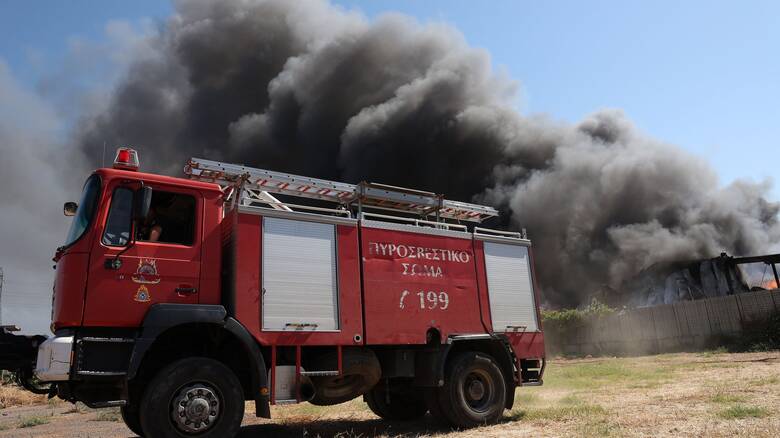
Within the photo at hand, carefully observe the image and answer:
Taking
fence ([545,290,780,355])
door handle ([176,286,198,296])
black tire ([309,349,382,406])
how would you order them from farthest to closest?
fence ([545,290,780,355]), black tire ([309,349,382,406]), door handle ([176,286,198,296])

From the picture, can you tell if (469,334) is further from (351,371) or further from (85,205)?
(85,205)

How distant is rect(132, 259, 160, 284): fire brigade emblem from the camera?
571 cm

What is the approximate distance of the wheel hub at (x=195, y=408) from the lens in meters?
5.39

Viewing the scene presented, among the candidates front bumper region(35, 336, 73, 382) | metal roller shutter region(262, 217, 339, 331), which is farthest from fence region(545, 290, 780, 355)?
front bumper region(35, 336, 73, 382)

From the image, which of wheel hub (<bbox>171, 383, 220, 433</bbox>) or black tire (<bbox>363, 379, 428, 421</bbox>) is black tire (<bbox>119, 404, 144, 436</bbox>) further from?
black tire (<bbox>363, 379, 428, 421</bbox>)

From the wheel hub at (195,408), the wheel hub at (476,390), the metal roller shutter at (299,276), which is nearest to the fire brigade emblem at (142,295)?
the wheel hub at (195,408)

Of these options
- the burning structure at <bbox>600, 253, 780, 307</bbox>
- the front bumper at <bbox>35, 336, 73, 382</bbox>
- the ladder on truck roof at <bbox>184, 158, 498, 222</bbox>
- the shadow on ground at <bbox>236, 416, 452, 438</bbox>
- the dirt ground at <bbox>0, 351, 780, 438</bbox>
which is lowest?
the shadow on ground at <bbox>236, 416, 452, 438</bbox>

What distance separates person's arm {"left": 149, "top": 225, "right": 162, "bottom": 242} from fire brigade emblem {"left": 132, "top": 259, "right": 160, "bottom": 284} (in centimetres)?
26

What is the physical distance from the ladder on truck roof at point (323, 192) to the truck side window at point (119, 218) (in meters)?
0.99

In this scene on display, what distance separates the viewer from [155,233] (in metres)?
5.98

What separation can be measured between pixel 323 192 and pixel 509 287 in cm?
327

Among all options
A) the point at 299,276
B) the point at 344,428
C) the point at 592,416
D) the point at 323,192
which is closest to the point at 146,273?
the point at 299,276

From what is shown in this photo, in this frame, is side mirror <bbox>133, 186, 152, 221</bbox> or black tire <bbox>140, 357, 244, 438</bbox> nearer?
black tire <bbox>140, 357, 244, 438</bbox>

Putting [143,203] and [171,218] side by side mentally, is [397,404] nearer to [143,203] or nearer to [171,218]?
[171,218]
